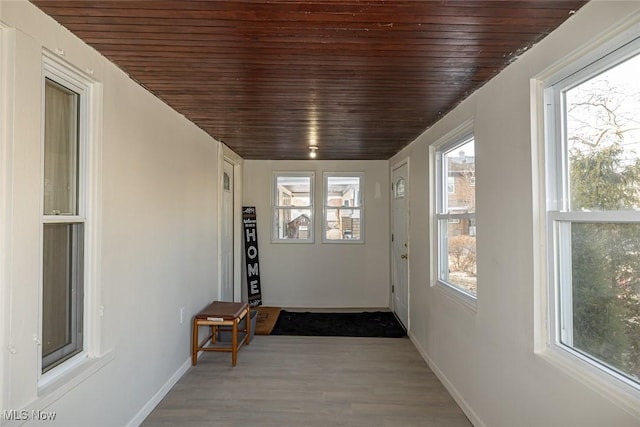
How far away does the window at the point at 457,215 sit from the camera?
2.65m

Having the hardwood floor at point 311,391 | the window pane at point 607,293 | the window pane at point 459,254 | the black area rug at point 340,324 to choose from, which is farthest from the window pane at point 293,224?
the window pane at point 607,293

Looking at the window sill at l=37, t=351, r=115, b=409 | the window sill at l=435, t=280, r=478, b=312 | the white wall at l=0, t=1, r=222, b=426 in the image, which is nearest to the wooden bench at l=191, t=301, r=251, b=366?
the white wall at l=0, t=1, r=222, b=426

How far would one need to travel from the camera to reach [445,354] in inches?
116

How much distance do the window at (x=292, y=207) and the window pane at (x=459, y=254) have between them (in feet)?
8.44

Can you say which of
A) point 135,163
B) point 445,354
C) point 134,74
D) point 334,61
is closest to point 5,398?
point 135,163

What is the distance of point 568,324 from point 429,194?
6.13 feet

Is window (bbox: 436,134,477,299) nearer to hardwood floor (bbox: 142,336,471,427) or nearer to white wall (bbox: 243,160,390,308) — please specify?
hardwood floor (bbox: 142,336,471,427)

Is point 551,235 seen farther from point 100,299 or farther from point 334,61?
point 100,299

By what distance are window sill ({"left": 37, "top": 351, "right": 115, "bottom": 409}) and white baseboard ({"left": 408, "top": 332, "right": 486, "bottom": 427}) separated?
2.31 metres

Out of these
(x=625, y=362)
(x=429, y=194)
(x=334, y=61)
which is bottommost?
(x=625, y=362)

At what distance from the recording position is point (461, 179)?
2.86m

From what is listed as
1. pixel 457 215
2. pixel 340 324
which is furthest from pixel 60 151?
pixel 340 324

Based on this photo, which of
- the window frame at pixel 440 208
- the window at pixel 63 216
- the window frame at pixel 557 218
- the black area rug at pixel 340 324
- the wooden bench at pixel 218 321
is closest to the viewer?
the window frame at pixel 557 218

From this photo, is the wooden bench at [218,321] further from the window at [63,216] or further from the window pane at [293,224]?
the window pane at [293,224]
